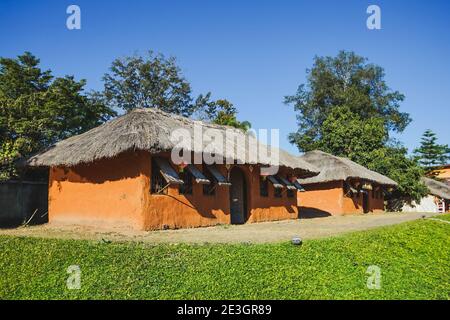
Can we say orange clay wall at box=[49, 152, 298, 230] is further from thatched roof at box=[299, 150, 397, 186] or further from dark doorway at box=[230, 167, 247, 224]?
thatched roof at box=[299, 150, 397, 186]

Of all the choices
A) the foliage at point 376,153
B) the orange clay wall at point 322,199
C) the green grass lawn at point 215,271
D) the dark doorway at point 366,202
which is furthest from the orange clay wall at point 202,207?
the foliage at point 376,153

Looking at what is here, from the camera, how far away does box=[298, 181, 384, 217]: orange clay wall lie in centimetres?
2384

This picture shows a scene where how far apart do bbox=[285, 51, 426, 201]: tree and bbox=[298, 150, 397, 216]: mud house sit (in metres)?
5.78

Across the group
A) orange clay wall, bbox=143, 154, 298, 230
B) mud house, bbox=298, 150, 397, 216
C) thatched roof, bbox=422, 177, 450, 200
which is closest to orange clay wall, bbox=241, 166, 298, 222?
orange clay wall, bbox=143, 154, 298, 230

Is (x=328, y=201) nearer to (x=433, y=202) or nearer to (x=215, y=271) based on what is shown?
(x=433, y=202)

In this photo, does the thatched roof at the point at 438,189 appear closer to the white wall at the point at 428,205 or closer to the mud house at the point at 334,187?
the white wall at the point at 428,205

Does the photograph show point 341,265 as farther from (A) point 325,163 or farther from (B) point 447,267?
(A) point 325,163

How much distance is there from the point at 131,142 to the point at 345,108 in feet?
84.5

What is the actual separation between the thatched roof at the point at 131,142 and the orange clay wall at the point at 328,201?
8.19m

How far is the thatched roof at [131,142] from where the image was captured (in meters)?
11.7

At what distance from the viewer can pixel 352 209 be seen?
2492cm

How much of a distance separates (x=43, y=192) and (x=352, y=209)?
17.1 meters

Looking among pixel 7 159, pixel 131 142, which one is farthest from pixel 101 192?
pixel 7 159
